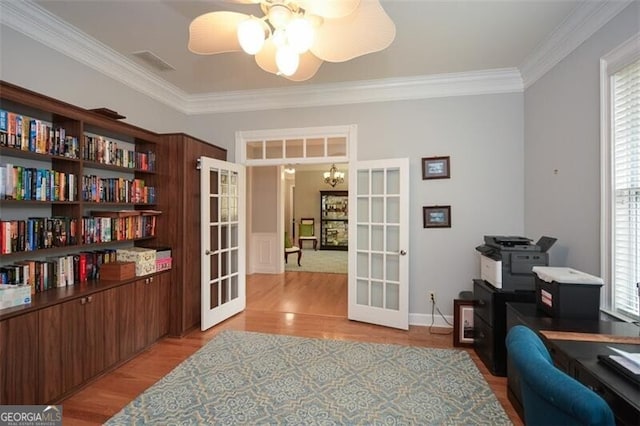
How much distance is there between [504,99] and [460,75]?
0.56 m

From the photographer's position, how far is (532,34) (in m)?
2.48

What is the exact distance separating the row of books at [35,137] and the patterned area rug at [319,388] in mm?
1914

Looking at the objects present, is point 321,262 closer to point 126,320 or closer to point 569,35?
point 126,320

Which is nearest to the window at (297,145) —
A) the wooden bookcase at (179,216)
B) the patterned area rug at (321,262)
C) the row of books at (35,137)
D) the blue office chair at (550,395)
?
the wooden bookcase at (179,216)

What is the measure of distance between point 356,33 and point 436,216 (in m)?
2.39

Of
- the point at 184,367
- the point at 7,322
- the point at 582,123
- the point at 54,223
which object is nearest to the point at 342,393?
the point at 184,367

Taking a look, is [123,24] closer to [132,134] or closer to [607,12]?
[132,134]

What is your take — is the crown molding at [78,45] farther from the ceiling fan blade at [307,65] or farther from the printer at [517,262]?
the printer at [517,262]

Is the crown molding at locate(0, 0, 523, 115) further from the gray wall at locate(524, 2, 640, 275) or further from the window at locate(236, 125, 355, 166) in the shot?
the gray wall at locate(524, 2, 640, 275)

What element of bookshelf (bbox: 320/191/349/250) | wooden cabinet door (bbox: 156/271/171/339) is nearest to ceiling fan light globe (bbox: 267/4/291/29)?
wooden cabinet door (bbox: 156/271/171/339)

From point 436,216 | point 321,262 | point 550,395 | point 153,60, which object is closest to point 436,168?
point 436,216

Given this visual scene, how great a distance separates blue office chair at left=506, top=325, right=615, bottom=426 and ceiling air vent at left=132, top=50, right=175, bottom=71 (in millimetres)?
3571

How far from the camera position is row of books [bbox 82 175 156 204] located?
2443mm

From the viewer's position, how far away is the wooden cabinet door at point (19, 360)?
1.67 m
